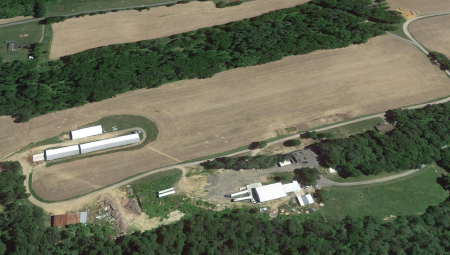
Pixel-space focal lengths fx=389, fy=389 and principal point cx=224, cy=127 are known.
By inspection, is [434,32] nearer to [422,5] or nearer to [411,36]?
[411,36]

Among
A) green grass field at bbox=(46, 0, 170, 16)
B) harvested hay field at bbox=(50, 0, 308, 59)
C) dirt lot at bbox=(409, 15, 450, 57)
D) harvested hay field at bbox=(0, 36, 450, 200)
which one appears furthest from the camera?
green grass field at bbox=(46, 0, 170, 16)

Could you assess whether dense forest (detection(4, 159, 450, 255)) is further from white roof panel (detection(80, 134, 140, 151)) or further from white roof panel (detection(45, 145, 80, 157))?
white roof panel (detection(80, 134, 140, 151))

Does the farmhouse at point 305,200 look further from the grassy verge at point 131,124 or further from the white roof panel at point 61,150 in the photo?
A: the white roof panel at point 61,150

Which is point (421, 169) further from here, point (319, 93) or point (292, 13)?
point (292, 13)

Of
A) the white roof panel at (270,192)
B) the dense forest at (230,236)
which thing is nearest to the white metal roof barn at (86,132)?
the dense forest at (230,236)

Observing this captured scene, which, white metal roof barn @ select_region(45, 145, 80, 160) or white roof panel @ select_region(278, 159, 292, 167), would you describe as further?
white roof panel @ select_region(278, 159, 292, 167)

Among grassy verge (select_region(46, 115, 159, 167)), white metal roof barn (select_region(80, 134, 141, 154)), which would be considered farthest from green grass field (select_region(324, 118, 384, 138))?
white metal roof barn (select_region(80, 134, 141, 154))
